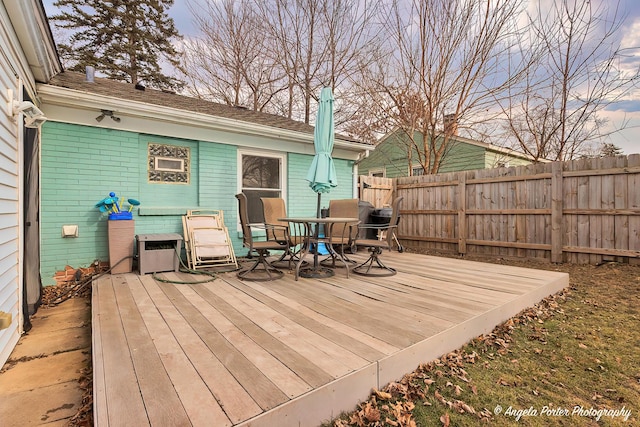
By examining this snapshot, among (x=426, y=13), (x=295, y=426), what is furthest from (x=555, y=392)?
(x=426, y=13)

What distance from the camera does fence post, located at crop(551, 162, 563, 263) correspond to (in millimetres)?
5539

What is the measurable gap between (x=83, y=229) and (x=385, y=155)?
11044 millimetres

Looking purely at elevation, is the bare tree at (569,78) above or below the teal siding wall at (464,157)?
above

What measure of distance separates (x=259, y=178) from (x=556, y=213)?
545 cm

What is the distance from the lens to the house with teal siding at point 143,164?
405 cm

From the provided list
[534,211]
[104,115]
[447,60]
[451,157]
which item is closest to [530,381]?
[534,211]

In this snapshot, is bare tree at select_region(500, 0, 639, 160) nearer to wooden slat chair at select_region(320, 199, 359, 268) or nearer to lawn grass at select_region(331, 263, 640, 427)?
wooden slat chair at select_region(320, 199, 359, 268)

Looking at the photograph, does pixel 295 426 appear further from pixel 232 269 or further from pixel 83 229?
pixel 83 229

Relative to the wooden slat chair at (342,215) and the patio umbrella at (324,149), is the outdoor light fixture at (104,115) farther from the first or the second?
the wooden slat chair at (342,215)

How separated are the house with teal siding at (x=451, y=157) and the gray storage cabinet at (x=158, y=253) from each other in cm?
811

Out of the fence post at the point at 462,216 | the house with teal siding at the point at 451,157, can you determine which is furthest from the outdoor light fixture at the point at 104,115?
the house with teal siding at the point at 451,157

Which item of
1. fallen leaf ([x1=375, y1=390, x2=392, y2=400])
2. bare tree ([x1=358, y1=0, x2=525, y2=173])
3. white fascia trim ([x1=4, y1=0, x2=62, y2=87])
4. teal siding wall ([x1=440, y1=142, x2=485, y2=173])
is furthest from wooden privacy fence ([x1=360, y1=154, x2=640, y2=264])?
white fascia trim ([x1=4, y1=0, x2=62, y2=87])

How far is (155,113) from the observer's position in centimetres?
457

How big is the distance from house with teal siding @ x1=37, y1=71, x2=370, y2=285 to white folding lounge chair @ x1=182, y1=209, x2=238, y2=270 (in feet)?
1.00
